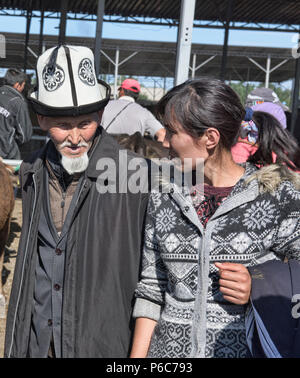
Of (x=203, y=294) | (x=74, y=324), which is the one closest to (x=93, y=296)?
(x=74, y=324)

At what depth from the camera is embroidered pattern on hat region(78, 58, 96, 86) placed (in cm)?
216

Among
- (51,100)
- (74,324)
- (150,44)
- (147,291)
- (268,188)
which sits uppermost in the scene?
(150,44)

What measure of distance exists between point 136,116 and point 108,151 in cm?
285

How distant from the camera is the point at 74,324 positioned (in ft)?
6.44

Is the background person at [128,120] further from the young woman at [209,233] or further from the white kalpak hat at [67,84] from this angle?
the young woman at [209,233]

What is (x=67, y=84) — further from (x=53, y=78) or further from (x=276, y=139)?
(x=276, y=139)

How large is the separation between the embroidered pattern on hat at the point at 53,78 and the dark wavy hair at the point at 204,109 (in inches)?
21.7

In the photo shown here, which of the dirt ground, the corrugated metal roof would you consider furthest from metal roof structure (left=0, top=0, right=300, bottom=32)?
the dirt ground

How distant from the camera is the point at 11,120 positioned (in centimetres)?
648

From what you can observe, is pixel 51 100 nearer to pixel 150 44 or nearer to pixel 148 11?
pixel 148 11

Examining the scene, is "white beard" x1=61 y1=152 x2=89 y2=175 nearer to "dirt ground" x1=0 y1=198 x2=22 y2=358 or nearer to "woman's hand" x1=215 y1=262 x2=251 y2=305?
"woman's hand" x1=215 y1=262 x2=251 y2=305

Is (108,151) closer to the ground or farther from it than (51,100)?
closer to the ground

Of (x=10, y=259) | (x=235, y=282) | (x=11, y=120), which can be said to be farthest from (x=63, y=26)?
(x=235, y=282)

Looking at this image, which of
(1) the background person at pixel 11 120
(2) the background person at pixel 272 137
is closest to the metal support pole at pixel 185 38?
(2) the background person at pixel 272 137
